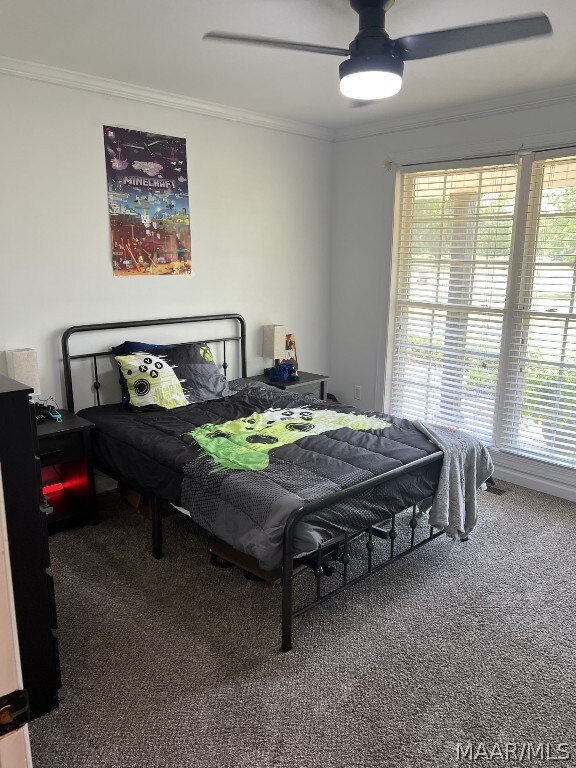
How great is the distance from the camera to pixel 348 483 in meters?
2.51

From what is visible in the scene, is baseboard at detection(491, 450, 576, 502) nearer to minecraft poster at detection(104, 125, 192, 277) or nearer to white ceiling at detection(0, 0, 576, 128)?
white ceiling at detection(0, 0, 576, 128)

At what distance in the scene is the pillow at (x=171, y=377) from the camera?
3547mm

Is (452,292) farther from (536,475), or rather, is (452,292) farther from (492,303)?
(536,475)

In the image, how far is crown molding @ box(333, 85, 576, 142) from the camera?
11.6 feet

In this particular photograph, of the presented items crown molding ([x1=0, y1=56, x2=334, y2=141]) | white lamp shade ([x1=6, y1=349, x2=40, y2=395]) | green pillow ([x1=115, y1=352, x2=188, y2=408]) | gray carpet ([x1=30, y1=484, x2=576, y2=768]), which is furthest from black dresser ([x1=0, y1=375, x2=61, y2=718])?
crown molding ([x1=0, y1=56, x2=334, y2=141])

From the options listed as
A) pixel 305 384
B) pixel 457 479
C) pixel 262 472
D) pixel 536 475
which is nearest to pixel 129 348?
pixel 305 384

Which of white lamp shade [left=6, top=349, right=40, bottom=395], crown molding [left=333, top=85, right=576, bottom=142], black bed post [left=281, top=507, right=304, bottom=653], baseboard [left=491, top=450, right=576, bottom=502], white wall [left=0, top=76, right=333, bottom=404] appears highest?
crown molding [left=333, top=85, right=576, bottom=142]

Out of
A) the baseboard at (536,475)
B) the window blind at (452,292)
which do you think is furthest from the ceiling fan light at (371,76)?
the baseboard at (536,475)

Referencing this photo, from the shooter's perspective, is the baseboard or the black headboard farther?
the baseboard

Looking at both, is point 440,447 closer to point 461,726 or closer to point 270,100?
point 461,726

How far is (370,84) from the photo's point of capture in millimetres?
2219

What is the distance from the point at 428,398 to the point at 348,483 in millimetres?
2257

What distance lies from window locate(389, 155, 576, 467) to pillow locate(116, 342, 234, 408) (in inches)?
66.9

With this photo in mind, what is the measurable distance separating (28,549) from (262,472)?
3.38ft
